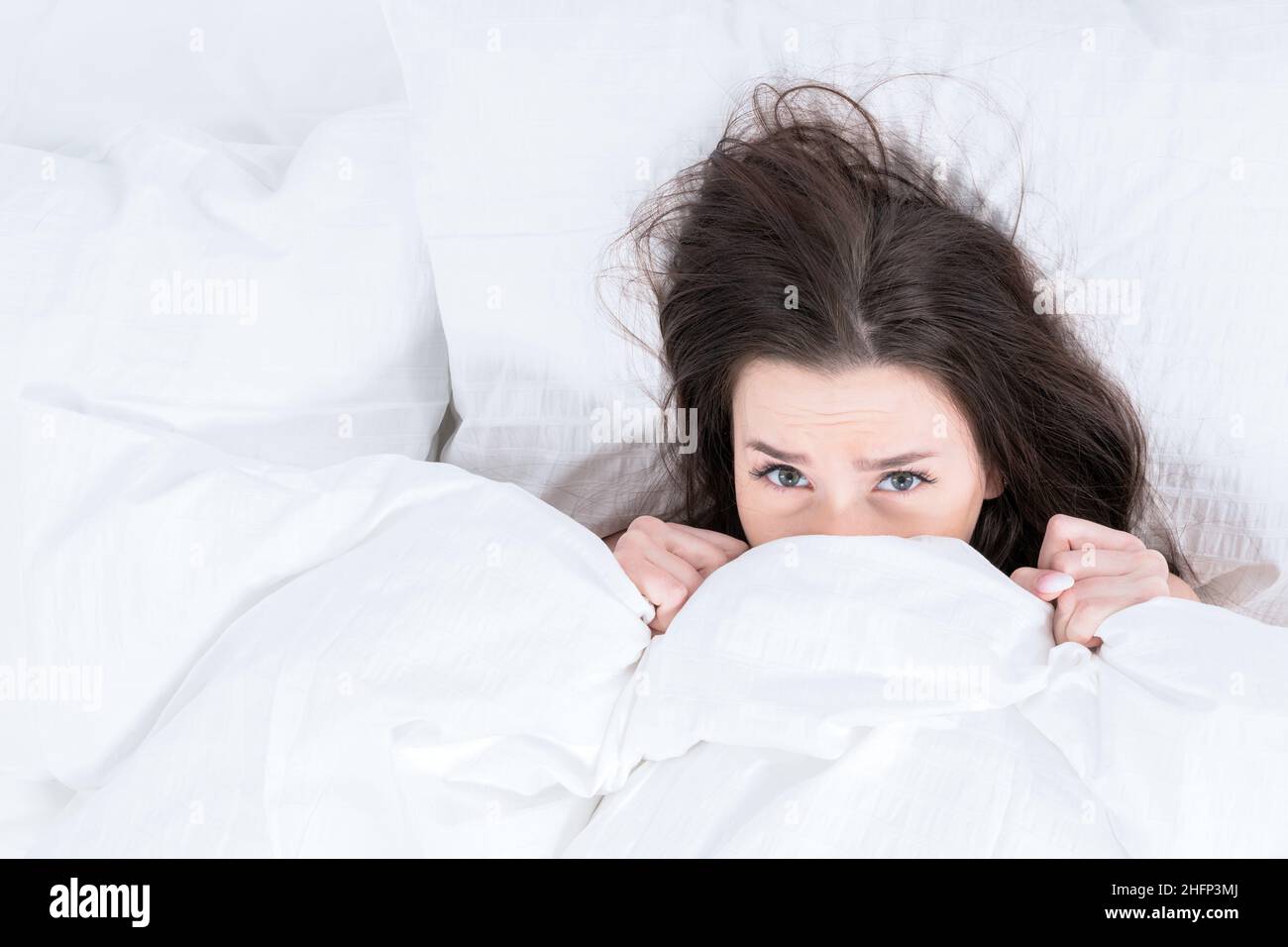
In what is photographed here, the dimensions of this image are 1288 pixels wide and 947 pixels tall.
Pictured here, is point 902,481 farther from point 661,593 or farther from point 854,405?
point 661,593

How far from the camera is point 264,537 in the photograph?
103 centimetres

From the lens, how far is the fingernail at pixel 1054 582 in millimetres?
1016

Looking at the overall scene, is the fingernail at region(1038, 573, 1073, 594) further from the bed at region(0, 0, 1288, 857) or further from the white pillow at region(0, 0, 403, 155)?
the white pillow at region(0, 0, 403, 155)

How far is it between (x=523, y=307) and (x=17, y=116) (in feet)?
2.17

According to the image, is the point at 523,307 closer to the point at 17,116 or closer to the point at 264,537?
the point at 264,537

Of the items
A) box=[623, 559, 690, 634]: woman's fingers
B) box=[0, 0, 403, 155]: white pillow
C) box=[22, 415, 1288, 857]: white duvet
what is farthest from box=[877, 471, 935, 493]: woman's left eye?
box=[0, 0, 403, 155]: white pillow

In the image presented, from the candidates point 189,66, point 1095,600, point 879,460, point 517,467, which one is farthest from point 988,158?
point 189,66

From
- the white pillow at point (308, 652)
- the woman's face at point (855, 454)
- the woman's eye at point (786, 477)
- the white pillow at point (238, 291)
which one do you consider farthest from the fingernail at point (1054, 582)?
the white pillow at point (238, 291)

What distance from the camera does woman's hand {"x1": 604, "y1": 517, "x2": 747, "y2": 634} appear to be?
106 cm

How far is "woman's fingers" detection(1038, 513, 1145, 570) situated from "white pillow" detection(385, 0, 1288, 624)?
176mm

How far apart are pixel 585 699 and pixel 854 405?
372 millimetres

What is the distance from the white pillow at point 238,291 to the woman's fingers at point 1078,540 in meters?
0.67
